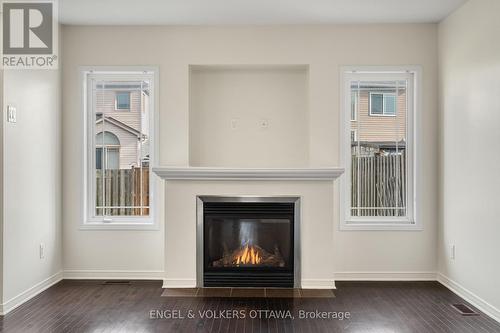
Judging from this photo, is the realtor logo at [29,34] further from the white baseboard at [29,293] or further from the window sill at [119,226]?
the white baseboard at [29,293]

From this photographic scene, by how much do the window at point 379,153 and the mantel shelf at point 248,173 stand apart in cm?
55

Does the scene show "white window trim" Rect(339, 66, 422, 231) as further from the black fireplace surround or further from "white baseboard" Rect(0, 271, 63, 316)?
"white baseboard" Rect(0, 271, 63, 316)

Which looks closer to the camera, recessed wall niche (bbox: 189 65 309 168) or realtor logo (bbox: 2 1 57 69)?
realtor logo (bbox: 2 1 57 69)

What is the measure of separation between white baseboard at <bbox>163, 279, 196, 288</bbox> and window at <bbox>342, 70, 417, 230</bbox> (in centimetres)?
172

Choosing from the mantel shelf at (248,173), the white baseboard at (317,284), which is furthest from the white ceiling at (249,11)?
the white baseboard at (317,284)

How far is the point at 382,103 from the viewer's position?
4.55 meters

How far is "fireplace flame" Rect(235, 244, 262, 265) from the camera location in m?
4.25

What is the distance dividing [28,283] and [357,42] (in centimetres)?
383

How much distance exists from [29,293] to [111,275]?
0.81 metres

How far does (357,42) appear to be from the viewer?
4.41 m

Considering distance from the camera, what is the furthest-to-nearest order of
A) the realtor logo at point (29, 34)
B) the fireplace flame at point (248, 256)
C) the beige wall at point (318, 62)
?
the beige wall at point (318, 62) < the fireplace flame at point (248, 256) < the realtor logo at point (29, 34)

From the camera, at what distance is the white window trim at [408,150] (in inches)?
174

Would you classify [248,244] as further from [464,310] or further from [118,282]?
[464,310]

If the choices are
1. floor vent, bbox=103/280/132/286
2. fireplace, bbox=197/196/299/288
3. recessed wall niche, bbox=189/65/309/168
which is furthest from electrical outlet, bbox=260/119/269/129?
floor vent, bbox=103/280/132/286
